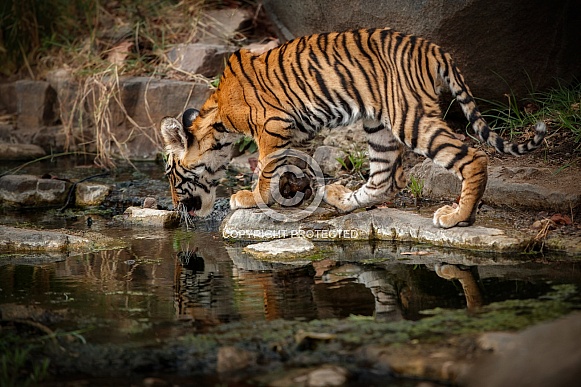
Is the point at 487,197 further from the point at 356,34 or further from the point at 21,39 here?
the point at 21,39

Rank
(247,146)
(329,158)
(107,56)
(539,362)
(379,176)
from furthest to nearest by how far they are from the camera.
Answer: (107,56), (247,146), (329,158), (379,176), (539,362)

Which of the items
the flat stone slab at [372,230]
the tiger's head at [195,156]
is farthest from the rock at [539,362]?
the tiger's head at [195,156]

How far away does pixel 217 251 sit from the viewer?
6289 mm

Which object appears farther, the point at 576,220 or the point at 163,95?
the point at 163,95

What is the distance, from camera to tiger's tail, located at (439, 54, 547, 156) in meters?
5.68

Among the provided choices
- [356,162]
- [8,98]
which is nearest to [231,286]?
[356,162]

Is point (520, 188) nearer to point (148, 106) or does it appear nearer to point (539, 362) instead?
point (539, 362)

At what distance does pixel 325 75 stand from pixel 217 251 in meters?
1.59

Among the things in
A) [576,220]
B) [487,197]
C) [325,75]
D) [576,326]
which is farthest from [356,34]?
[576,326]

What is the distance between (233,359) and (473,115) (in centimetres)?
288

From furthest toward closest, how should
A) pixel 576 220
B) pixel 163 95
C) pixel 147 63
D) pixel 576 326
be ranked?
pixel 147 63 < pixel 163 95 < pixel 576 220 < pixel 576 326

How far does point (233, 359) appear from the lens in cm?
381

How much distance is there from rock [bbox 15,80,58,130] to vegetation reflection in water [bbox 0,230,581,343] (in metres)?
5.50

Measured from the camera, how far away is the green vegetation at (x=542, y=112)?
7.42 m
